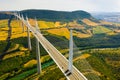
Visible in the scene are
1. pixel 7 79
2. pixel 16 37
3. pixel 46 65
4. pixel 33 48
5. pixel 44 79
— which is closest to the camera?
pixel 44 79

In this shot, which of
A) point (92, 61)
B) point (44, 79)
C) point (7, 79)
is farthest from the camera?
point (92, 61)

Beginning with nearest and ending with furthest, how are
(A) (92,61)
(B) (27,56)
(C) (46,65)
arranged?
(A) (92,61) < (C) (46,65) < (B) (27,56)

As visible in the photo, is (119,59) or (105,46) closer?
(119,59)

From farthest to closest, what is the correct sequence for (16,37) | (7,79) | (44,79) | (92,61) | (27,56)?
1. (16,37)
2. (27,56)
3. (92,61)
4. (7,79)
5. (44,79)

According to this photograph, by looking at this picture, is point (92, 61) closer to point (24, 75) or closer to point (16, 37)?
point (24, 75)

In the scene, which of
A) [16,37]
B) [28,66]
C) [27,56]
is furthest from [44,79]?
[16,37]

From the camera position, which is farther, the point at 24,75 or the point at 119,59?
the point at 119,59

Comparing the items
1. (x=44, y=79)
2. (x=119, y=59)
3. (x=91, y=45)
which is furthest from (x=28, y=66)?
(x=91, y=45)

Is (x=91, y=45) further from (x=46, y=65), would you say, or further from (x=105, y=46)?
(x=46, y=65)
